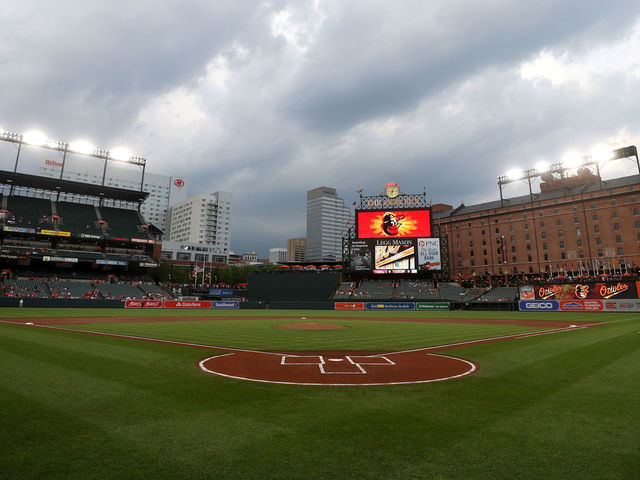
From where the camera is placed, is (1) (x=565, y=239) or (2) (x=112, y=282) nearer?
(2) (x=112, y=282)

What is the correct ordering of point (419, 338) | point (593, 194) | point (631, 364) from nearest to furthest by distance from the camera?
1. point (631, 364)
2. point (419, 338)
3. point (593, 194)

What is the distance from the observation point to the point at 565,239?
83.6 metres

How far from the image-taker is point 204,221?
6294 inches

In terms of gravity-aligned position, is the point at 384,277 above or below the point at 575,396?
above

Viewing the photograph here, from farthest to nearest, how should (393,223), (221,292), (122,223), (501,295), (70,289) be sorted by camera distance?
(221,292) < (122,223) < (393,223) < (501,295) < (70,289)

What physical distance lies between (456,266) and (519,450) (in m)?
103

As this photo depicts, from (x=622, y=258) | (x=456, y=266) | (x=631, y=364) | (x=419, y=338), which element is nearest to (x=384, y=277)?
(x=456, y=266)

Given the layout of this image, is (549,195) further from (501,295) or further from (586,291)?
(586,291)

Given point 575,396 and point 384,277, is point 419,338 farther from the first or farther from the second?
point 384,277

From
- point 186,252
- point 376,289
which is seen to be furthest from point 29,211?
point 186,252

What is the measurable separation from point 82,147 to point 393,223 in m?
63.7

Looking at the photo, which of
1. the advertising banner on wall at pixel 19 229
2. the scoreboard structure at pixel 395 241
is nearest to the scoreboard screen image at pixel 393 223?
the scoreboard structure at pixel 395 241

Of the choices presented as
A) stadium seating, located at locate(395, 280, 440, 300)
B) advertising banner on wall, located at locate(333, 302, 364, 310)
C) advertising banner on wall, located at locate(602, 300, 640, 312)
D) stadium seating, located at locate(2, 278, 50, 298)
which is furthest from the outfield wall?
advertising banner on wall, located at locate(602, 300, 640, 312)

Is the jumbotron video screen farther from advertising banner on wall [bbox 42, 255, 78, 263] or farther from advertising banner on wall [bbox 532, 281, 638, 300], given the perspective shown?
advertising banner on wall [bbox 42, 255, 78, 263]
